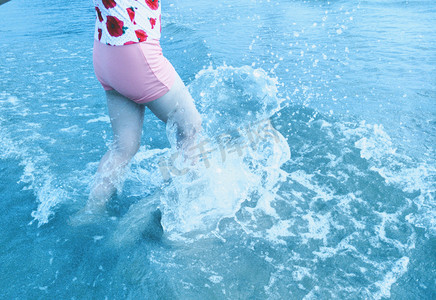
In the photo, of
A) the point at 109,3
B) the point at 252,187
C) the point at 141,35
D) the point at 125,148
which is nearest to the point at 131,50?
the point at 141,35

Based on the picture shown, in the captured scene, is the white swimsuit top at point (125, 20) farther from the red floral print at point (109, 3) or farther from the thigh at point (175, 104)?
the thigh at point (175, 104)

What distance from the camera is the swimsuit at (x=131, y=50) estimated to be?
1424 mm

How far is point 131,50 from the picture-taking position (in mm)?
1472

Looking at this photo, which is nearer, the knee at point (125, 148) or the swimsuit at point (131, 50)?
the swimsuit at point (131, 50)

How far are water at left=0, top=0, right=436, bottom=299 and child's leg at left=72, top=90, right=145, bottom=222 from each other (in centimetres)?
27

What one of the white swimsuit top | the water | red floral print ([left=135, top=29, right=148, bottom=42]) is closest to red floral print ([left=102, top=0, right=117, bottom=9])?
the white swimsuit top

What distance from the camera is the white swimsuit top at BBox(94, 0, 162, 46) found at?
55.3 inches

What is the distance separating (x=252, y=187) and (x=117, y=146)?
3.65 ft

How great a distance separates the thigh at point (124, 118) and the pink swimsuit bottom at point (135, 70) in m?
0.11

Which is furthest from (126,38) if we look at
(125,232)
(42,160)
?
(42,160)

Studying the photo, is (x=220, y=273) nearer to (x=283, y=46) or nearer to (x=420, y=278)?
(x=420, y=278)

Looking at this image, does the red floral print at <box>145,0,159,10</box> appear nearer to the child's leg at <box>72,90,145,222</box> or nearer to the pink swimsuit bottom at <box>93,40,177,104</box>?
the pink swimsuit bottom at <box>93,40,177,104</box>

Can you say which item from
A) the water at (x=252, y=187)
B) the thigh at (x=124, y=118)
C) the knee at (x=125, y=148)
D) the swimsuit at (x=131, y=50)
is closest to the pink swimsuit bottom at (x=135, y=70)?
the swimsuit at (x=131, y=50)

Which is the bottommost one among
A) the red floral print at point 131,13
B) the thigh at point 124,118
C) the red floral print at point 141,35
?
the thigh at point 124,118
